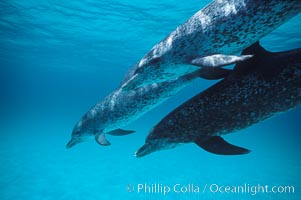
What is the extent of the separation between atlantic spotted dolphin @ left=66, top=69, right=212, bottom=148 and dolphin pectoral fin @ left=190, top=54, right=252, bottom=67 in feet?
3.02

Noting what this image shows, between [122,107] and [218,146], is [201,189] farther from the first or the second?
[218,146]

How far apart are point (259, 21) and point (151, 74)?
106 inches

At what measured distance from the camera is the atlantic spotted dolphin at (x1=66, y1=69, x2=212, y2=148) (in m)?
6.98

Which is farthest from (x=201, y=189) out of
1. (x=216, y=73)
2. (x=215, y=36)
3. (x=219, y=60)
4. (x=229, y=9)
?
(x=229, y=9)

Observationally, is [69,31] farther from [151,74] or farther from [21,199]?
[151,74]

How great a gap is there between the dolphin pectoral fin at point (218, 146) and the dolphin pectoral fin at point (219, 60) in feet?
5.03

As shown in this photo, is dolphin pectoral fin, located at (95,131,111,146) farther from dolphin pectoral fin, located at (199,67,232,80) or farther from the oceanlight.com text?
the oceanlight.com text

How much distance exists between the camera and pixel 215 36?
473cm

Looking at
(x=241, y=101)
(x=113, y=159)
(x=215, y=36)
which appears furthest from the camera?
(x=113, y=159)

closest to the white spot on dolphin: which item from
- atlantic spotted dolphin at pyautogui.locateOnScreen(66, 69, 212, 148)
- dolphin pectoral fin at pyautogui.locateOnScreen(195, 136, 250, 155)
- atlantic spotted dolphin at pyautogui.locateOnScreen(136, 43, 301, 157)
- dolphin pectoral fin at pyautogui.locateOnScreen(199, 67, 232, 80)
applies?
atlantic spotted dolphin at pyautogui.locateOnScreen(136, 43, 301, 157)

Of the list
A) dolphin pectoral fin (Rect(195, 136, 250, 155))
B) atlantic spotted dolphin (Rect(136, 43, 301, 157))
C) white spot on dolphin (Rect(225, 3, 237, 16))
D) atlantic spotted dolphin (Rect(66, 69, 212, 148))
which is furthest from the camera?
atlantic spotted dolphin (Rect(66, 69, 212, 148))

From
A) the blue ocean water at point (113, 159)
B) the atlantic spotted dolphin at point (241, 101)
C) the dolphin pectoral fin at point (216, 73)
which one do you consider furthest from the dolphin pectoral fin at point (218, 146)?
the blue ocean water at point (113, 159)

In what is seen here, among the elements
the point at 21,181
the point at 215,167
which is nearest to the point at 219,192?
the point at 215,167

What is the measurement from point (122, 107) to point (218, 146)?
4.34 metres
